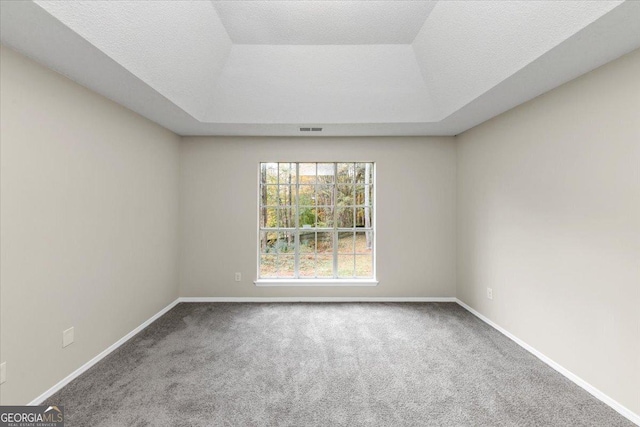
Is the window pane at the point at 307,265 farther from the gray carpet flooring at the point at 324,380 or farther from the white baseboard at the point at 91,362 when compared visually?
the white baseboard at the point at 91,362

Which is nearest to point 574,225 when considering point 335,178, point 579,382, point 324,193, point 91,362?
point 579,382

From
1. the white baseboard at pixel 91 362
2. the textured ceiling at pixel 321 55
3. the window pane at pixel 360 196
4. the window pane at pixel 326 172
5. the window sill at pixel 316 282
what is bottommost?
the white baseboard at pixel 91 362

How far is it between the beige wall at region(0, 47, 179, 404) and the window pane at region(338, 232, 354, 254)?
254 cm

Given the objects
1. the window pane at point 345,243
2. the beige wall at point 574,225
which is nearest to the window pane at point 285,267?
the window pane at point 345,243

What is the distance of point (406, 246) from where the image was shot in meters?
4.09

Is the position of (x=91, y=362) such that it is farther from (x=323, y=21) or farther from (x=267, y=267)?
(x=323, y=21)

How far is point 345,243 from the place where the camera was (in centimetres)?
429

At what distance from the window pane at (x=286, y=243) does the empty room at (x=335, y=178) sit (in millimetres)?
303

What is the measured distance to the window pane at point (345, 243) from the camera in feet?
14.0

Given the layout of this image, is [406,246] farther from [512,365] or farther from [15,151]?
[15,151]

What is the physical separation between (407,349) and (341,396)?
0.97 meters

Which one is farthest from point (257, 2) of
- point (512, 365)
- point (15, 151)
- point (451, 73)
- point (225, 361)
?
point (512, 365)

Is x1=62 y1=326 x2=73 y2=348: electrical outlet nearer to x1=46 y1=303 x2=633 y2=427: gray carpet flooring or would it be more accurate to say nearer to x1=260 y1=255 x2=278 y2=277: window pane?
x1=46 y1=303 x2=633 y2=427: gray carpet flooring

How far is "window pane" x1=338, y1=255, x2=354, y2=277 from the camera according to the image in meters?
4.25
